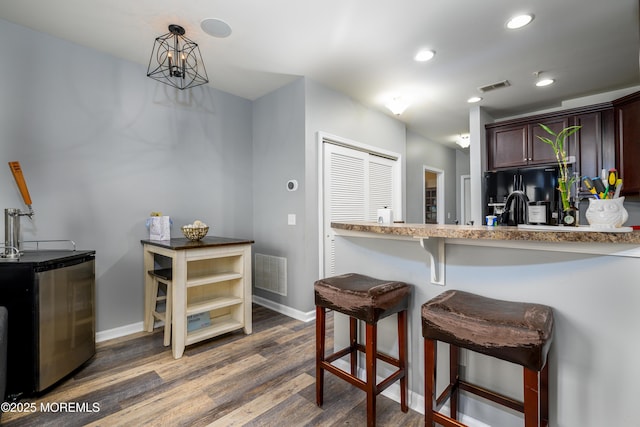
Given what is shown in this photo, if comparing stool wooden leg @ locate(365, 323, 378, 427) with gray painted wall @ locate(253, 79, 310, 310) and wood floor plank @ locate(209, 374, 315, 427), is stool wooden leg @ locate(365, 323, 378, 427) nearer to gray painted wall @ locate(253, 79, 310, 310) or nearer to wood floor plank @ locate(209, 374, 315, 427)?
wood floor plank @ locate(209, 374, 315, 427)

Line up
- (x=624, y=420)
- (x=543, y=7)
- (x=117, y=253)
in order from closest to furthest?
(x=624, y=420) → (x=543, y=7) → (x=117, y=253)

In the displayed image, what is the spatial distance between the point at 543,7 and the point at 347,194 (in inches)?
→ 94.9

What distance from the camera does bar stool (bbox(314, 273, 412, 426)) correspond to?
147 cm

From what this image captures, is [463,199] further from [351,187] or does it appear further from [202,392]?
[202,392]

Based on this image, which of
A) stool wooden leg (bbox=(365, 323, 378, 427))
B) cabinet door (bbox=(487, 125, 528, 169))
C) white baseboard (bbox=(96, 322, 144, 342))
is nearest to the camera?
stool wooden leg (bbox=(365, 323, 378, 427))

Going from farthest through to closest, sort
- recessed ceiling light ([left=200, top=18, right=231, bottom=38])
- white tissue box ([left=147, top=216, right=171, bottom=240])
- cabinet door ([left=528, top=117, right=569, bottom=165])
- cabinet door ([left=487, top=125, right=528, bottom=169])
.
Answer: cabinet door ([left=487, top=125, right=528, bottom=169]), cabinet door ([left=528, top=117, right=569, bottom=165]), white tissue box ([left=147, top=216, right=171, bottom=240]), recessed ceiling light ([left=200, top=18, right=231, bottom=38])

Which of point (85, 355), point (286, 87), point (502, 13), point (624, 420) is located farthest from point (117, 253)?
point (502, 13)

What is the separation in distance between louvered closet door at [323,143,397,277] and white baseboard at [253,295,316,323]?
1.76ft

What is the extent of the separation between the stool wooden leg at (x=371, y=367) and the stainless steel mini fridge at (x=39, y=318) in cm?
199

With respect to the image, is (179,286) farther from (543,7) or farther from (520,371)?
(543,7)

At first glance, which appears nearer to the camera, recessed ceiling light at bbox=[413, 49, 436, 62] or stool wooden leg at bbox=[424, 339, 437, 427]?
stool wooden leg at bbox=[424, 339, 437, 427]

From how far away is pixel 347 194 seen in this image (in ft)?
12.3

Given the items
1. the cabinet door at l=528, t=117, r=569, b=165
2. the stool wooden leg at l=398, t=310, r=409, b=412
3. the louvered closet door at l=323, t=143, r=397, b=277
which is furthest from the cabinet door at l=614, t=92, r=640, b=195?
the stool wooden leg at l=398, t=310, r=409, b=412

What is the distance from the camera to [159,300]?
2863mm
